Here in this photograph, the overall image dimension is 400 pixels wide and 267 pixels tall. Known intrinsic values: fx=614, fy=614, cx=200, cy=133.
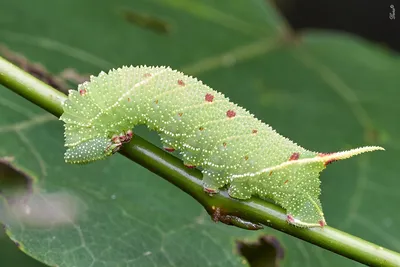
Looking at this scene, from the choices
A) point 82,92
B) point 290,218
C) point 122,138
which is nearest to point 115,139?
point 122,138

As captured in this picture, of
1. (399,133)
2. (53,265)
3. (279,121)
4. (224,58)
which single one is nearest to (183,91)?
(53,265)

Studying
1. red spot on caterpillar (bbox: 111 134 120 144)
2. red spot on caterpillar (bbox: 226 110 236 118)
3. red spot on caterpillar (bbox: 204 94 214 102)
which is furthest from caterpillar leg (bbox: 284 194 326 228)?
red spot on caterpillar (bbox: 111 134 120 144)

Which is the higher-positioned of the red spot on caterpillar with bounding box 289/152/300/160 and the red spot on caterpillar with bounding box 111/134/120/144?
the red spot on caterpillar with bounding box 289/152/300/160

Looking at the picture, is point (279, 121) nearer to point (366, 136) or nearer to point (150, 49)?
point (366, 136)

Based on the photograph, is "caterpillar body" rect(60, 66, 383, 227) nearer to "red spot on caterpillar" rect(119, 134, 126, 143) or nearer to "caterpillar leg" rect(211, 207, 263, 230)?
"red spot on caterpillar" rect(119, 134, 126, 143)

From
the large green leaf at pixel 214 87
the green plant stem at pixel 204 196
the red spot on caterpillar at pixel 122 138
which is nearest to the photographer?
the green plant stem at pixel 204 196

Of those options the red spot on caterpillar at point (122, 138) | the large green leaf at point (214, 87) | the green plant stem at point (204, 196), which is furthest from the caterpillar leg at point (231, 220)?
the large green leaf at point (214, 87)

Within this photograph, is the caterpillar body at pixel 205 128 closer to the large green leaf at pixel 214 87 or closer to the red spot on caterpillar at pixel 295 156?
the red spot on caterpillar at pixel 295 156
